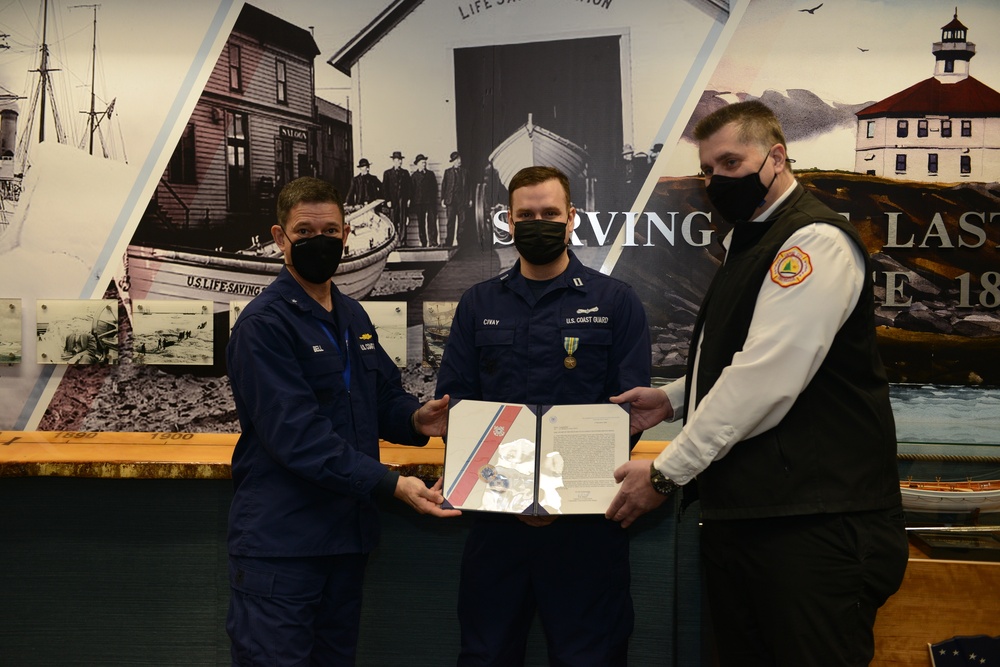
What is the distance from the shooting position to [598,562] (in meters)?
2.09

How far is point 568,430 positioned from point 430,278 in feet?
4.53

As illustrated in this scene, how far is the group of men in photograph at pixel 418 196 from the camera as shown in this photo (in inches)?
125

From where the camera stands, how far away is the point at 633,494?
6.13ft

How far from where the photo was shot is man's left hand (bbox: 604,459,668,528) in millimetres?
1850

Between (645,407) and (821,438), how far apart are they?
0.60 meters

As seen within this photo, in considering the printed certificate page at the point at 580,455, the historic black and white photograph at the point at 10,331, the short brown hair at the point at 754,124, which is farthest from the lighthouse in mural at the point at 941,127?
the historic black and white photograph at the point at 10,331

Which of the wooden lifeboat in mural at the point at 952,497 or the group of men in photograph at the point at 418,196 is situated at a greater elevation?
the group of men in photograph at the point at 418,196

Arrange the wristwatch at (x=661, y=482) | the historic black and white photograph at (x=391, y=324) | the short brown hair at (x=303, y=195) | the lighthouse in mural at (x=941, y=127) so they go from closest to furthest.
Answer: the wristwatch at (x=661, y=482) < the short brown hair at (x=303, y=195) < the lighthouse in mural at (x=941, y=127) < the historic black and white photograph at (x=391, y=324)

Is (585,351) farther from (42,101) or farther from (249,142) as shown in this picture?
(42,101)

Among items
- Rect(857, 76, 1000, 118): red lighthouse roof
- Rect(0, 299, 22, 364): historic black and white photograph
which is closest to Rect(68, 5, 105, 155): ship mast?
Rect(0, 299, 22, 364): historic black and white photograph

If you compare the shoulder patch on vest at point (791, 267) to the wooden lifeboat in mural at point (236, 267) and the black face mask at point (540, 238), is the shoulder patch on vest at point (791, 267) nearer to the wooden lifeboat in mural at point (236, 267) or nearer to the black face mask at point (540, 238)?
the black face mask at point (540, 238)

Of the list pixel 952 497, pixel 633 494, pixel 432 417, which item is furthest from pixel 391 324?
pixel 952 497

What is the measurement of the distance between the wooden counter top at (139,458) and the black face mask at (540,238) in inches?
29.2

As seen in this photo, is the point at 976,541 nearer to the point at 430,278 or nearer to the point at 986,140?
the point at 986,140
